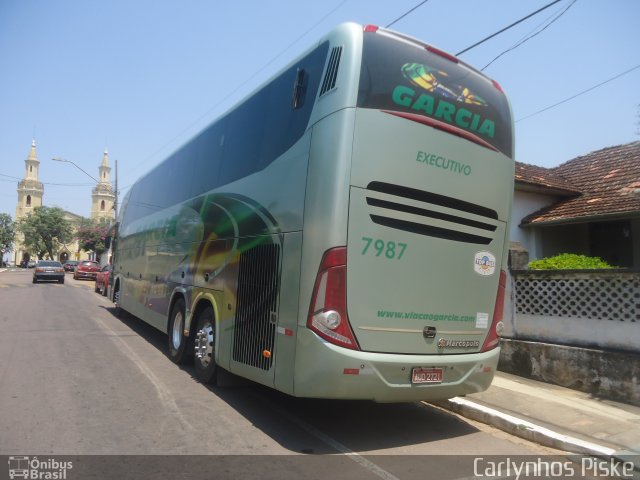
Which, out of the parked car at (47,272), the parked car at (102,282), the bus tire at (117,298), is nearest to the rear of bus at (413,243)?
the bus tire at (117,298)

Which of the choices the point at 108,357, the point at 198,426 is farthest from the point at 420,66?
the point at 108,357

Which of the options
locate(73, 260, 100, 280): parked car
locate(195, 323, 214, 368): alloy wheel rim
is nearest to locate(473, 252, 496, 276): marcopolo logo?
locate(195, 323, 214, 368): alloy wheel rim

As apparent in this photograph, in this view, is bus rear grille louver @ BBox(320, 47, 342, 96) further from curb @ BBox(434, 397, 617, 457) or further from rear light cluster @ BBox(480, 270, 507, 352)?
curb @ BBox(434, 397, 617, 457)

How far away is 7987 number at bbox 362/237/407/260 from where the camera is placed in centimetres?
448

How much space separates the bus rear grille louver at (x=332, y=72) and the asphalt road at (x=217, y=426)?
353cm

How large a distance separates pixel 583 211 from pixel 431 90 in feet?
25.0

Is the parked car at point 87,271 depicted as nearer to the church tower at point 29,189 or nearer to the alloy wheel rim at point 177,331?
the alloy wheel rim at point 177,331

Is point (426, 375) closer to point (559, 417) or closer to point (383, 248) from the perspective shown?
point (383, 248)

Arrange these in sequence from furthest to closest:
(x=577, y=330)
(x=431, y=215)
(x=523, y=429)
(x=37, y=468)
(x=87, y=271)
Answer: (x=87, y=271) < (x=577, y=330) < (x=523, y=429) < (x=431, y=215) < (x=37, y=468)

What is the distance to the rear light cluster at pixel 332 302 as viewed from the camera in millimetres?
4309

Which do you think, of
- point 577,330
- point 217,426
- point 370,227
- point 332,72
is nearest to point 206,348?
point 217,426

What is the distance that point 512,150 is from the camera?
18.7 feet

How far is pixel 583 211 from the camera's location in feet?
35.3

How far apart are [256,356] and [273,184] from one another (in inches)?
75.4
